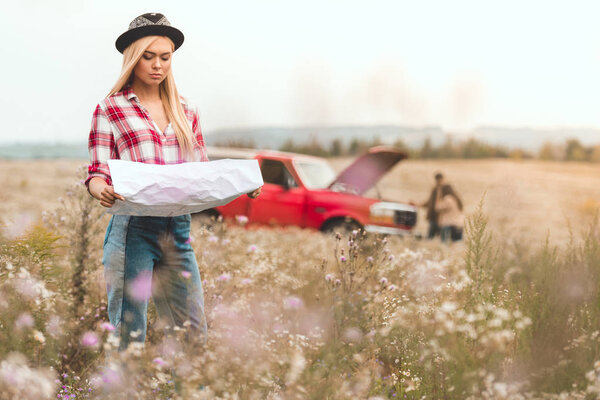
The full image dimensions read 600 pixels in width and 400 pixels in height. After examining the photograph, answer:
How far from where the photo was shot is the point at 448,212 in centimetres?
1092

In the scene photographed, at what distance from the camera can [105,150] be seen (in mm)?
2756

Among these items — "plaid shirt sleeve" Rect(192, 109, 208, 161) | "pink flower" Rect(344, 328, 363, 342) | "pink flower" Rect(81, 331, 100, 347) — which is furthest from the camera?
"pink flower" Rect(81, 331, 100, 347)

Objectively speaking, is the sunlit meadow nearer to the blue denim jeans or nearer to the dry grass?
the blue denim jeans

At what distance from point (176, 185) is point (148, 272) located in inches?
21.4

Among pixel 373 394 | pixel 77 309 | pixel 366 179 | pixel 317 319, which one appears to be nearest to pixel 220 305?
pixel 317 319

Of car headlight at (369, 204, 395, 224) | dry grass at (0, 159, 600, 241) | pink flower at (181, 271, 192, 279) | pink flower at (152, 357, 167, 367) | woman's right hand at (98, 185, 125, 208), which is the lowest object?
dry grass at (0, 159, 600, 241)

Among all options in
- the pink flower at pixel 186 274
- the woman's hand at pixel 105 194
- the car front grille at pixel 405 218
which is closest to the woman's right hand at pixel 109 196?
the woman's hand at pixel 105 194

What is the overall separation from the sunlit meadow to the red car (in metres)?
4.72

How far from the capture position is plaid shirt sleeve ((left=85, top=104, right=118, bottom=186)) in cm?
270

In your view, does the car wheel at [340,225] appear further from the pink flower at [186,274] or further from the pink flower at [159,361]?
the pink flower at [159,361]

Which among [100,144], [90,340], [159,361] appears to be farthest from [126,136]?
[90,340]

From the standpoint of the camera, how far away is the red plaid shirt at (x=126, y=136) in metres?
2.75

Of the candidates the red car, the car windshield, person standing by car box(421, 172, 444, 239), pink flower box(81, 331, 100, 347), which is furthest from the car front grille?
pink flower box(81, 331, 100, 347)

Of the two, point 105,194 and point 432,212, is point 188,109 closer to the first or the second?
point 105,194
